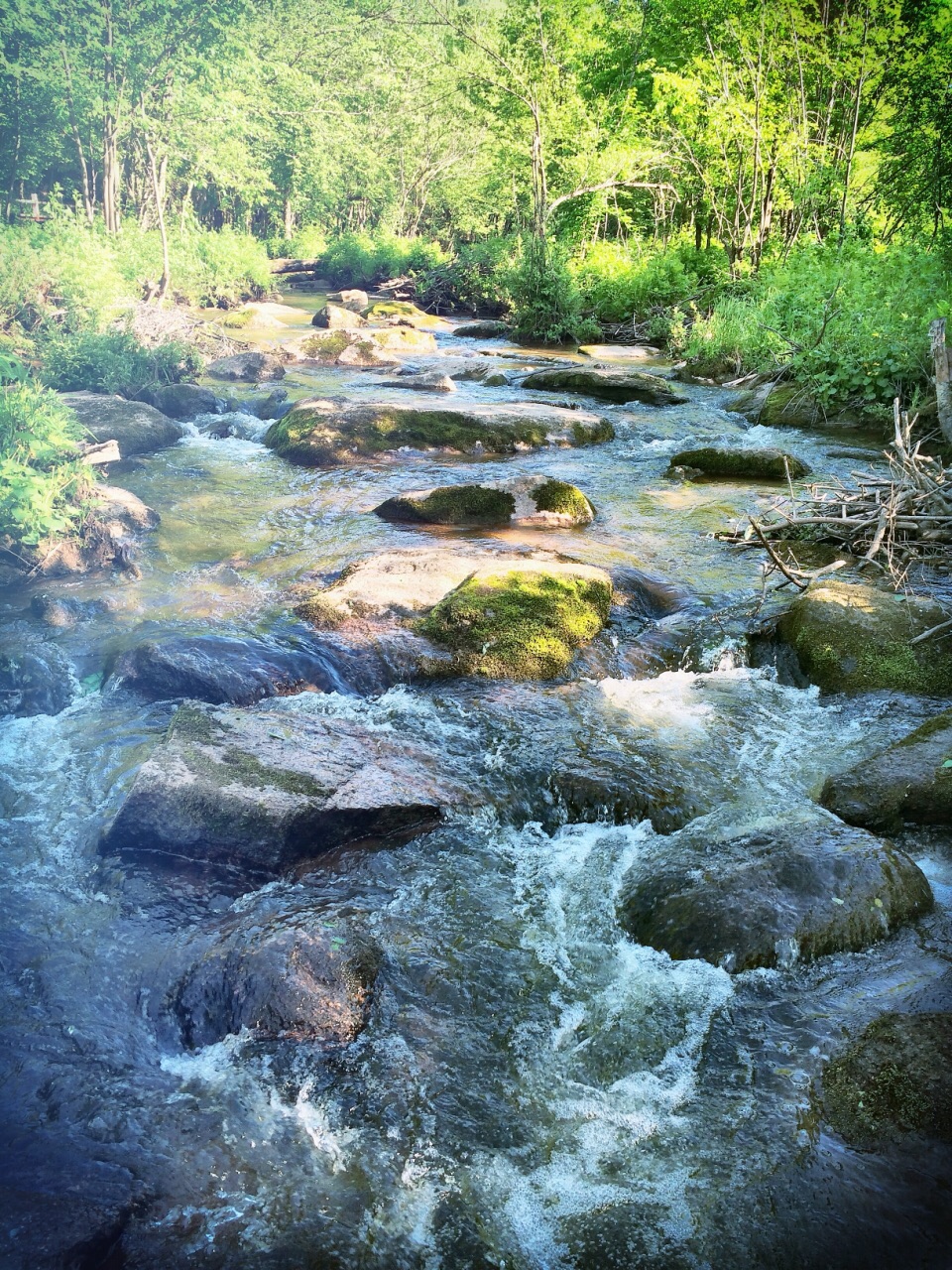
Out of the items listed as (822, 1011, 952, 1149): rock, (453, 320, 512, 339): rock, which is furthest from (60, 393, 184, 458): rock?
(453, 320, 512, 339): rock

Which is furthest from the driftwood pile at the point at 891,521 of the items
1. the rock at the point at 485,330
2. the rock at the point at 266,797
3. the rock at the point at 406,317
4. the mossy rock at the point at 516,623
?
the rock at the point at 406,317

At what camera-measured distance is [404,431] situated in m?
10.8

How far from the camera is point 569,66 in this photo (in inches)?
871

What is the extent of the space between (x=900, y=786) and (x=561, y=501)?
4711 millimetres

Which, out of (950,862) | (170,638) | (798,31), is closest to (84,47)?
(798,31)

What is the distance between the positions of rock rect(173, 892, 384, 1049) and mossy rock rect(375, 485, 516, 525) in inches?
204

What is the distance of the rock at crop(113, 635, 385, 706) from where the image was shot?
18.1ft

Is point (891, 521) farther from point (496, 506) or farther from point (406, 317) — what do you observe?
point (406, 317)

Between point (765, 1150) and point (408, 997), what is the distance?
1.39m

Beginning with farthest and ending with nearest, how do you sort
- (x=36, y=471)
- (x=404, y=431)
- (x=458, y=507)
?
(x=404, y=431)
(x=458, y=507)
(x=36, y=471)

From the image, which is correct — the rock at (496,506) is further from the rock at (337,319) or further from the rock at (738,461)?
the rock at (337,319)

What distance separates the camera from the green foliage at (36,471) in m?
6.93

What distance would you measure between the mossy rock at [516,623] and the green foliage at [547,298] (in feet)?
49.1

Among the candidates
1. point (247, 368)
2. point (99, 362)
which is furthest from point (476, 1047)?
point (247, 368)
